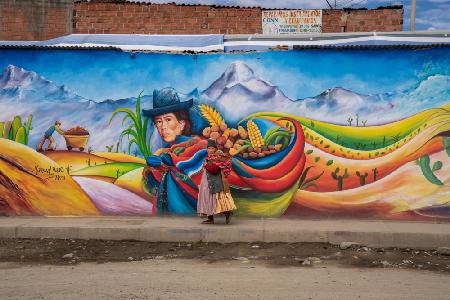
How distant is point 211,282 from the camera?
668 centimetres

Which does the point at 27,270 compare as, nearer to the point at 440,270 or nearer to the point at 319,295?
the point at 319,295

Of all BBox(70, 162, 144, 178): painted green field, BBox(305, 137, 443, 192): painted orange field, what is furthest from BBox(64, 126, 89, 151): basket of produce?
BBox(305, 137, 443, 192): painted orange field

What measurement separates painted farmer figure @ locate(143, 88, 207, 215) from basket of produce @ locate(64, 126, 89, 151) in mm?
1181

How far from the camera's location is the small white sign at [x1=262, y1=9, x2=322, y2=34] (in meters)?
18.3

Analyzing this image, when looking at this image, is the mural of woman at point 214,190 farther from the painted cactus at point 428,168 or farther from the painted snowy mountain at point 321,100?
the painted cactus at point 428,168

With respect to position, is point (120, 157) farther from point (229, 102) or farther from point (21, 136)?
point (229, 102)

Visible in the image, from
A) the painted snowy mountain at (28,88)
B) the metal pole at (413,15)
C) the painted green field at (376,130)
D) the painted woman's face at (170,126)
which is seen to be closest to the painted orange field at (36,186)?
→ the painted snowy mountain at (28,88)

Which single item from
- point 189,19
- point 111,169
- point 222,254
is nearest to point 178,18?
point 189,19

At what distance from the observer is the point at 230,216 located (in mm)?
10016

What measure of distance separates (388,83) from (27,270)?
6505 millimetres

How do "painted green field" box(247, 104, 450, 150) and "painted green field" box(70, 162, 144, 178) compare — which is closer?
"painted green field" box(247, 104, 450, 150)

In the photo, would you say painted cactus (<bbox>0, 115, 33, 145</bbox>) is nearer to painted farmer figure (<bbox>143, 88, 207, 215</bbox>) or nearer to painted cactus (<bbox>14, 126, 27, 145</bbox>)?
painted cactus (<bbox>14, 126, 27, 145</bbox>)

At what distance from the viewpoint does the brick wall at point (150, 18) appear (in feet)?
57.3

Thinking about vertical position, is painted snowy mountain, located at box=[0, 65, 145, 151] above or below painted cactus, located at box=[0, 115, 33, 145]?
above
